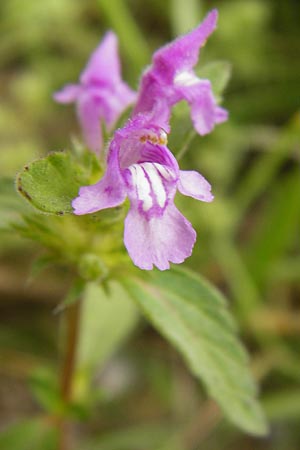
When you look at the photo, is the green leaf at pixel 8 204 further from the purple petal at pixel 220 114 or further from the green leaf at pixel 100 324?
the green leaf at pixel 100 324

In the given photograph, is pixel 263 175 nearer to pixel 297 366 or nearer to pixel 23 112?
pixel 297 366

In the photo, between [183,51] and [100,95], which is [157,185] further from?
[100,95]

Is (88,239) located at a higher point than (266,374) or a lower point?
higher

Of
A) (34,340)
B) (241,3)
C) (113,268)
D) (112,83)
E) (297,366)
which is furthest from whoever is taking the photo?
(241,3)

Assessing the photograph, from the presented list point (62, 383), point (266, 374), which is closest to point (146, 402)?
point (266, 374)

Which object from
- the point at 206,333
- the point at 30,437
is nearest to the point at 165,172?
the point at 206,333

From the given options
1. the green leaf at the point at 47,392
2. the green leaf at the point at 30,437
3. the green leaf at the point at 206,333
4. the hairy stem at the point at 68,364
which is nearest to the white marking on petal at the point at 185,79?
the green leaf at the point at 206,333

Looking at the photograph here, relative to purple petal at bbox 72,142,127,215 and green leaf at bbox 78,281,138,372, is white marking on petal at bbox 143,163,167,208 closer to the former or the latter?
purple petal at bbox 72,142,127,215
